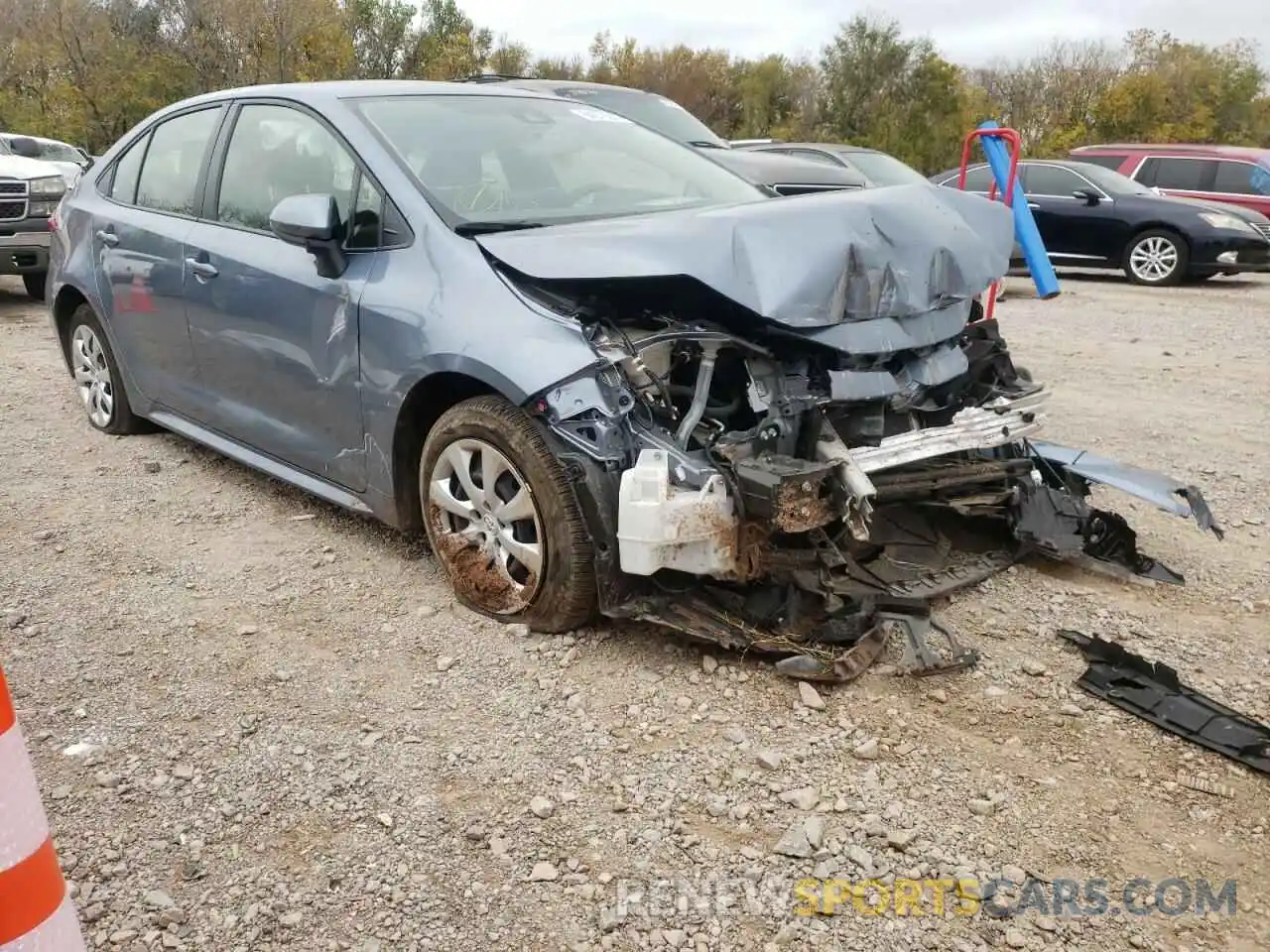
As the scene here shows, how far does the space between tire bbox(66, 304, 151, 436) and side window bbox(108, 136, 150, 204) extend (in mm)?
606

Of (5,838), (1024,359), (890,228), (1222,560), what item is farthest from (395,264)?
(1024,359)

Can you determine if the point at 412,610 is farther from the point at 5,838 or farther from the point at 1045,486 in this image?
the point at 1045,486

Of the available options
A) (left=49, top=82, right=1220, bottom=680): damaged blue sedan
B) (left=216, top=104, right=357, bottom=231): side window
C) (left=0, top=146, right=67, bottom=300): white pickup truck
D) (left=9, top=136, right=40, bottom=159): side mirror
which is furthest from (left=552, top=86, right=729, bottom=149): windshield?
(left=9, top=136, right=40, bottom=159): side mirror

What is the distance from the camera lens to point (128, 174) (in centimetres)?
488

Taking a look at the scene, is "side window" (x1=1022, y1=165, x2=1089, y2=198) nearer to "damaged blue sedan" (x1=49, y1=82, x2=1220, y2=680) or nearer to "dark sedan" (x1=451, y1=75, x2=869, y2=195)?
"dark sedan" (x1=451, y1=75, x2=869, y2=195)

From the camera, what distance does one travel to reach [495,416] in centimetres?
313

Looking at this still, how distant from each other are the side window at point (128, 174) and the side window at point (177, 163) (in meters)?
0.05

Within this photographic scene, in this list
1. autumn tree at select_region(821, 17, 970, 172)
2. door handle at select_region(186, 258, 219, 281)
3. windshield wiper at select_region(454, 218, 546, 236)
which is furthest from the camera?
autumn tree at select_region(821, 17, 970, 172)

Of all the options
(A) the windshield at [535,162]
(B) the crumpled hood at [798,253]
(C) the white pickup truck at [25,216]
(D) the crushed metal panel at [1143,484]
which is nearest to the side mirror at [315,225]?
(A) the windshield at [535,162]

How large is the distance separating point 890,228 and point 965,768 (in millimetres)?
1633

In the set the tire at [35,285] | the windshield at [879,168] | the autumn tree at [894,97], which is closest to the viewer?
the tire at [35,285]

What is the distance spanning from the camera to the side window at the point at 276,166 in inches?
143

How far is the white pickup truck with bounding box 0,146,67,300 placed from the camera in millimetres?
9164

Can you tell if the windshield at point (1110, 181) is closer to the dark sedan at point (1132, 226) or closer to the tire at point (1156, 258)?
the dark sedan at point (1132, 226)
